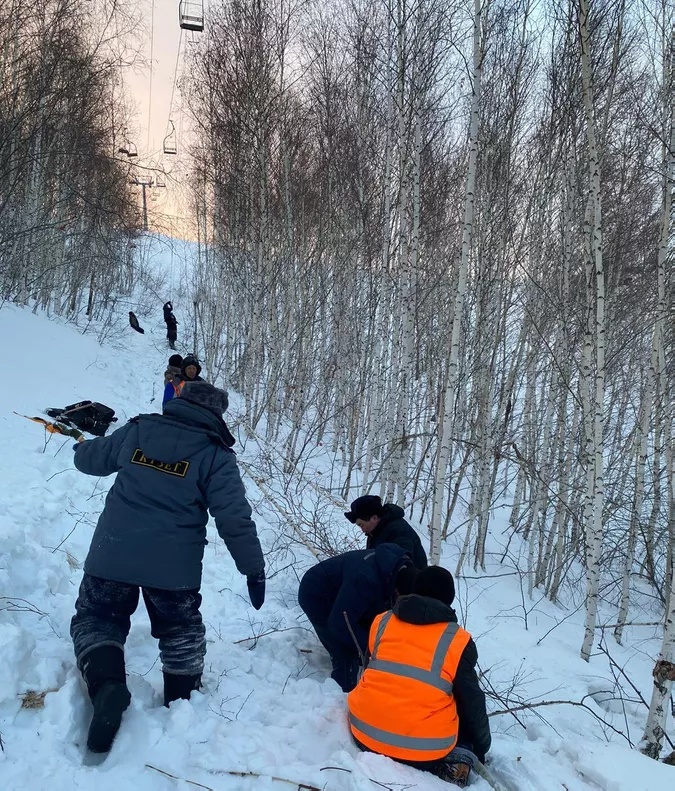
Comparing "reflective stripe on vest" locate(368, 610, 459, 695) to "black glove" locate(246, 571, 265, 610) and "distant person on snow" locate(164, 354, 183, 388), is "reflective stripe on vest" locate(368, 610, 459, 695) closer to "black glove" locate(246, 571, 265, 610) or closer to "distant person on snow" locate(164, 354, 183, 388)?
"black glove" locate(246, 571, 265, 610)

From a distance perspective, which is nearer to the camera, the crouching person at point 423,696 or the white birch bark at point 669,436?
the crouching person at point 423,696

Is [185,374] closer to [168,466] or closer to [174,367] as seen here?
[174,367]

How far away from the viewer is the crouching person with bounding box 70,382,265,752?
2398 mm

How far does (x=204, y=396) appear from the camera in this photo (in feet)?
8.56

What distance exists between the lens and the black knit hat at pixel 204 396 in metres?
2.60

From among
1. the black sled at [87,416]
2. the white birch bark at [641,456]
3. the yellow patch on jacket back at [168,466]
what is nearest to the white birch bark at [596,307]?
the white birch bark at [641,456]

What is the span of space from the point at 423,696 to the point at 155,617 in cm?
127

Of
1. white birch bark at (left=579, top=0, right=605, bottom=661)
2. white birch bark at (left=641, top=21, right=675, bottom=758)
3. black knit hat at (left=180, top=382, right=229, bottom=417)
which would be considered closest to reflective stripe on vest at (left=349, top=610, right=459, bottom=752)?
black knit hat at (left=180, top=382, right=229, bottom=417)

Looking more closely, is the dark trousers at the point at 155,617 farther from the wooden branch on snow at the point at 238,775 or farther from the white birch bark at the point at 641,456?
the white birch bark at the point at 641,456

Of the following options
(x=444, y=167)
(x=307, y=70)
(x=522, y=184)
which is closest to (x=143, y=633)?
(x=522, y=184)

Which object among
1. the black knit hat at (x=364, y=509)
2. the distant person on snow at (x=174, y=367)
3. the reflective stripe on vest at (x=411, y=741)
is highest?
the distant person on snow at (x=174, y=367)

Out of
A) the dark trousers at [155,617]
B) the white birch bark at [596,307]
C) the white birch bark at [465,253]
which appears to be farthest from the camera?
the white birch bark at [465,253]

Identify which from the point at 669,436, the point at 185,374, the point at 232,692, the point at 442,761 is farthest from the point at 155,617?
the point at 669,436

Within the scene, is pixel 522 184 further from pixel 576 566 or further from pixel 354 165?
pixel 576 566
